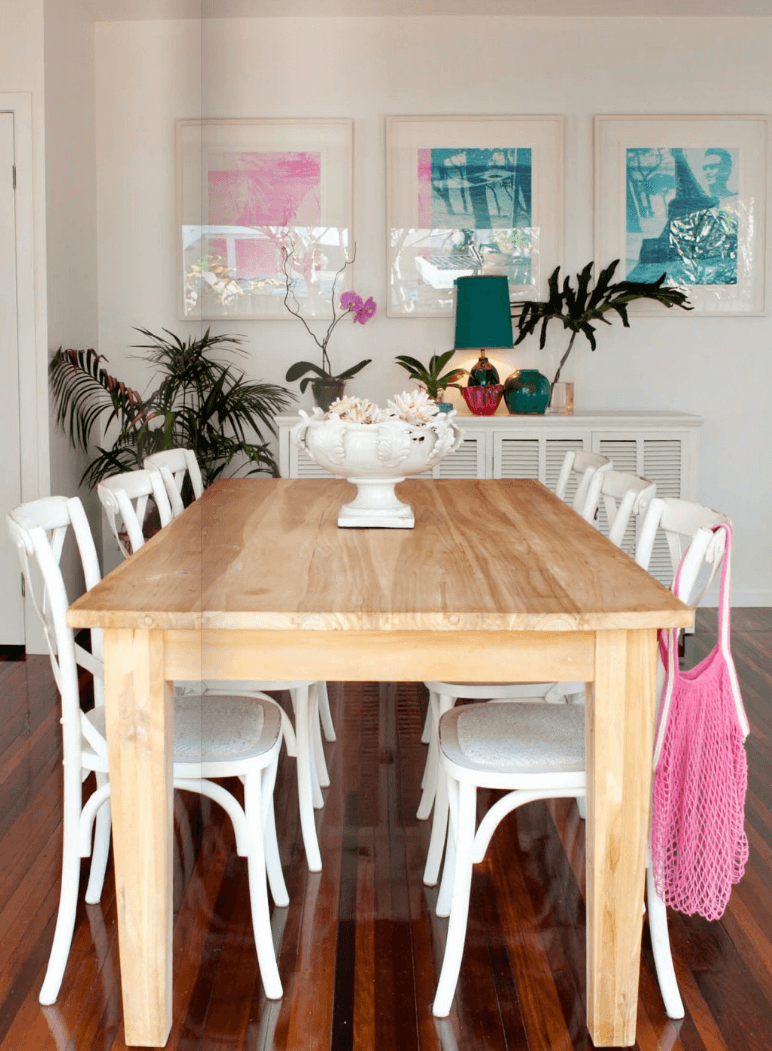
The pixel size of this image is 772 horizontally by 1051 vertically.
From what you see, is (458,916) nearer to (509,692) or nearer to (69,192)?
(509,692)

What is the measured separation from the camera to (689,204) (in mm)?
4316

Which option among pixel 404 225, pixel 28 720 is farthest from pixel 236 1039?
pixel 404 225

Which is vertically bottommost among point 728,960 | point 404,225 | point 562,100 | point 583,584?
point 728,960

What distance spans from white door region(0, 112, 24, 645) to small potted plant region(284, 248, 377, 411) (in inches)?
94.9

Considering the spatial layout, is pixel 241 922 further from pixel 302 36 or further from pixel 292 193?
pixel 302 36

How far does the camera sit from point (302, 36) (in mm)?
4238

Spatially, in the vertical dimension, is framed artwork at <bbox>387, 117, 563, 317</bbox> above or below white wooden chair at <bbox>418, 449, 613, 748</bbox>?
above

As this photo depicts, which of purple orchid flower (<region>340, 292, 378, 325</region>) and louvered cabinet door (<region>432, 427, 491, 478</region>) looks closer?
louvered cabinet door (<region>432, 427, 491, 478</region>)

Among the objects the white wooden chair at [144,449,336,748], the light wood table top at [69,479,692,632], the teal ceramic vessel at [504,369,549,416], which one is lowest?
the light wood table top at [69,479,692,632]

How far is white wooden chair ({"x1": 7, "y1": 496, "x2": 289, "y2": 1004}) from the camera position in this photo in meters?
1.63

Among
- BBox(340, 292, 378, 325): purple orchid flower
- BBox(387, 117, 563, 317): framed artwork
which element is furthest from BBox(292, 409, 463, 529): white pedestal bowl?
BBox(387, 117, 563, 317): framed artwork

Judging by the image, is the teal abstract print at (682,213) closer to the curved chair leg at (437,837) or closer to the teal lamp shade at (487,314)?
the teal lamp shade at (487,314)

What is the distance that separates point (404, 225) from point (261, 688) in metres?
2.63

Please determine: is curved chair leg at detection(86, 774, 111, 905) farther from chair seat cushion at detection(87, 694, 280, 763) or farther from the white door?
the white door
